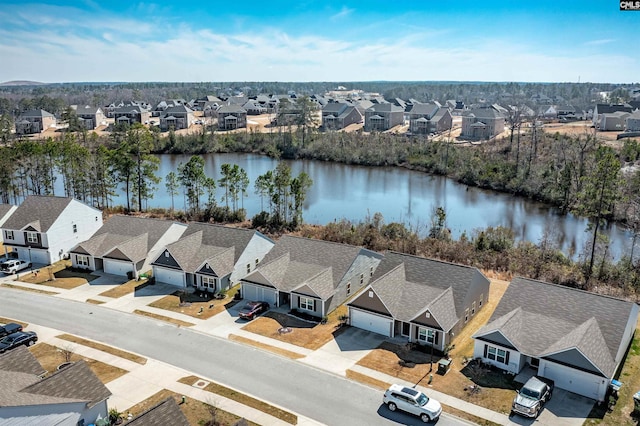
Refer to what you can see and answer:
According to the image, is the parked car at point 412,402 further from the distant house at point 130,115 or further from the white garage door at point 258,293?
the distant house at point 130,115

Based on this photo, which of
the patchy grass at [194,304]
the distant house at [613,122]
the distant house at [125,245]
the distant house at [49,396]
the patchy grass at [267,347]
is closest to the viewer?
the distant house at [49,396]

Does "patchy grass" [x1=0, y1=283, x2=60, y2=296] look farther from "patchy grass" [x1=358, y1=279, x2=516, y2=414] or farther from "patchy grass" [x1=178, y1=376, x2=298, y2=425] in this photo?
"patchy grass" [x1=358, y1=279, x2=516, y2=414]

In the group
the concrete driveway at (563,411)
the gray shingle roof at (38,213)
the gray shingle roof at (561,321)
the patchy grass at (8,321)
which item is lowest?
the concrete driveway at (563,411)

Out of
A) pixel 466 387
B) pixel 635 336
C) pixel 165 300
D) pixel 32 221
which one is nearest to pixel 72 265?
pixel 32 221

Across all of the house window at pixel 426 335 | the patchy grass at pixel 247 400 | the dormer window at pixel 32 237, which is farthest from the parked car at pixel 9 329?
the house window at pixel 426 335

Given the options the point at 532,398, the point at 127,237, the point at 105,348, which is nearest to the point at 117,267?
the point at 127,237

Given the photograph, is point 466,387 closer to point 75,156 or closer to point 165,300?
point 165,300
